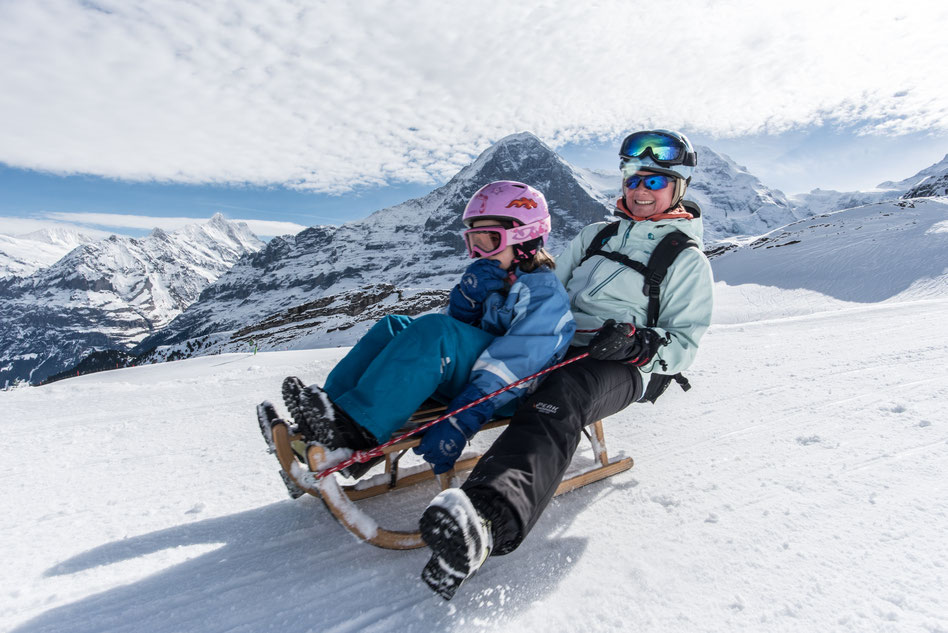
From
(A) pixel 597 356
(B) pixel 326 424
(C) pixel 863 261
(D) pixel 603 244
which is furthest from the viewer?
(C) pixel 863 261

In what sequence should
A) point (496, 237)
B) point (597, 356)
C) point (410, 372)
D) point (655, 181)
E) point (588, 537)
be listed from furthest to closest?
1. point (655, 181)
2. point (496, 237)
3. point (597, 356)
4. point (588, 537)
5. point (410, 372)

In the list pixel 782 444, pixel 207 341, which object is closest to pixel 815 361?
pixel 782 444

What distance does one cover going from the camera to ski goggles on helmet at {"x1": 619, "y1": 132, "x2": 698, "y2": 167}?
12.3 ft

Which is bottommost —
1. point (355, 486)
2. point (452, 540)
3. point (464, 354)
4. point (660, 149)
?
point (355, 486)

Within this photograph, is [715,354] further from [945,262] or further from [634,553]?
[945,262]

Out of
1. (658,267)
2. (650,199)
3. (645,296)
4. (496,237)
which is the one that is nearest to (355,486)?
(496,237)

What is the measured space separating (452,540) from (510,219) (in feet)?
7.53

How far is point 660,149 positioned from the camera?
12.4ft

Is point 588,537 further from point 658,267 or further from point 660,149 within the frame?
point 660,149

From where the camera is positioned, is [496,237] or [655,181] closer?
[496,237]

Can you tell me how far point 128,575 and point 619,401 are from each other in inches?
112

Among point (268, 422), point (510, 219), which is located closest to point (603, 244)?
point (510, 219)

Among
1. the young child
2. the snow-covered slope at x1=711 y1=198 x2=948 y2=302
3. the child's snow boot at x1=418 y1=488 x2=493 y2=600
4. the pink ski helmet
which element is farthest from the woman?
the snow-covered slope at x1=711 y1=198 x2=948 y2=302

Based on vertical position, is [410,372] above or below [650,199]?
below
